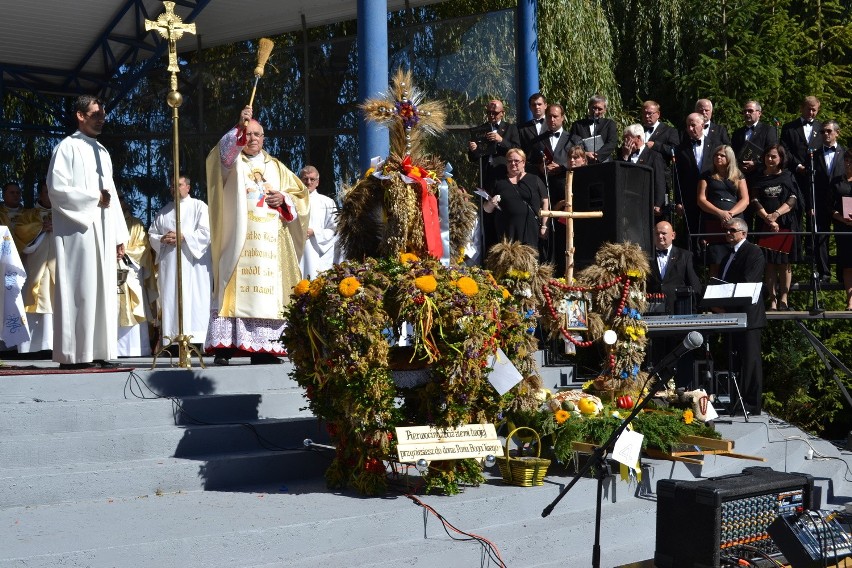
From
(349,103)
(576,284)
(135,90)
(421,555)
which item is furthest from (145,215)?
(421,555)

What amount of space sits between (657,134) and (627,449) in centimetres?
676

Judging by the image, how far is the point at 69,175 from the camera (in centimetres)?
881

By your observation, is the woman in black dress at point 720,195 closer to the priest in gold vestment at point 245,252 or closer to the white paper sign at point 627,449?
the priest in gold vestment at point 245,252

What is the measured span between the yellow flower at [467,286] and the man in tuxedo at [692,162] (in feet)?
19.4

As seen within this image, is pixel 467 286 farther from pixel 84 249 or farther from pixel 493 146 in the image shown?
pixel 493 146

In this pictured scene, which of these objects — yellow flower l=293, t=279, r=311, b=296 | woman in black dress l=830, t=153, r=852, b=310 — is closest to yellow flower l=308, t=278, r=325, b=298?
yellow flower l=293, t=279, r=311, b=296

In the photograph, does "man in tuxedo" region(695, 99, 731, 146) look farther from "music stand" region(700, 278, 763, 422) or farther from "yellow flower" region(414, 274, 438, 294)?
"yellow flower" region(414, 274, 438, 294)

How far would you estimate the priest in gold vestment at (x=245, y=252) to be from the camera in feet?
29.7

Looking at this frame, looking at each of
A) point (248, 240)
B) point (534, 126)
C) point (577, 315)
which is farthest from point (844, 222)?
point (248, 240)

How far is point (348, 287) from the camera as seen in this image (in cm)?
664

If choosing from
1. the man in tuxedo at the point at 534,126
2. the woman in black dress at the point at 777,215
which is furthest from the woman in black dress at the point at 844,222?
the man in tuxedo at the point at 534,126

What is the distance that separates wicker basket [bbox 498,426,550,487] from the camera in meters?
7.21

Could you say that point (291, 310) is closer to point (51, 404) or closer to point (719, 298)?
point (51, 404)

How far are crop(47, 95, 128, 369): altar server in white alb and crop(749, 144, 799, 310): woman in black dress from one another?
7118mm
